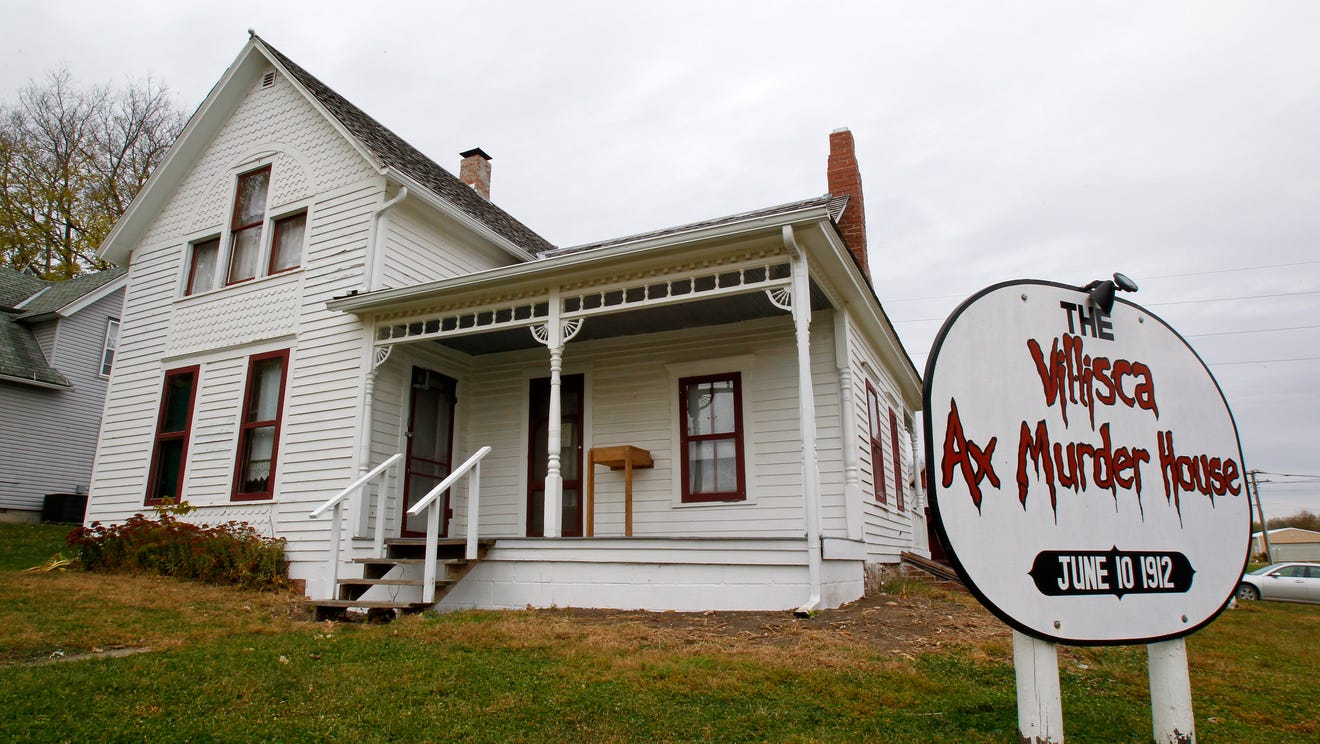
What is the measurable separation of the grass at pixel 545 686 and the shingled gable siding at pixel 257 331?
11.7 feet

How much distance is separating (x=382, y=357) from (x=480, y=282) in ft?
6.39

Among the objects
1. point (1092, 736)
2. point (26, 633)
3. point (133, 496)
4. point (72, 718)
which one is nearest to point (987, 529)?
point (1092, 736)

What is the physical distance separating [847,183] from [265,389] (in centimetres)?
909

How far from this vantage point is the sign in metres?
2.64

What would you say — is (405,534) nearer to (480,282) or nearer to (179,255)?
(480,282)

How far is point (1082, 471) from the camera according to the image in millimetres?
2848

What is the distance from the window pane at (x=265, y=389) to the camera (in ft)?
35.1

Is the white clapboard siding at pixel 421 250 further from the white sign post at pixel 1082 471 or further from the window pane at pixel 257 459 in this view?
the white sign post at pixel 1082 471

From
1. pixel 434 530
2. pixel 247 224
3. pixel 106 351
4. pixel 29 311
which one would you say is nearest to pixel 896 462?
pixel 434 530

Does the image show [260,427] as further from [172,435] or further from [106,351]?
[106,351]

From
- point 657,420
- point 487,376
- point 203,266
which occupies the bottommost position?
point 657,420

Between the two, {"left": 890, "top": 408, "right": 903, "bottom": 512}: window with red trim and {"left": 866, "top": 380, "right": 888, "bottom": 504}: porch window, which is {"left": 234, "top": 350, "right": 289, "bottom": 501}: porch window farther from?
{"left": 890, "top": 408, "right": 903, "bottom": 512}: window with red trim

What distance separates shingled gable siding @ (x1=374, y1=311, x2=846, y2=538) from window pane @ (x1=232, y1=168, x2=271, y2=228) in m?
3.98

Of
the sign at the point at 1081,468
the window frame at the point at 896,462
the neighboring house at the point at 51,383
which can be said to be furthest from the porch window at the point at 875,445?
the neighboring house at the point at 51,383
